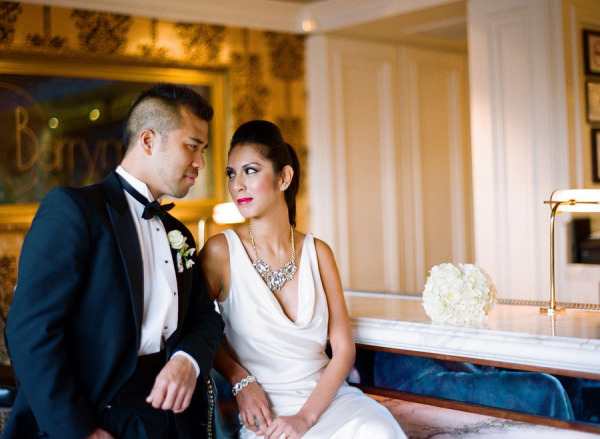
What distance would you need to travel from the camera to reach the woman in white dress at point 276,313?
2605mm

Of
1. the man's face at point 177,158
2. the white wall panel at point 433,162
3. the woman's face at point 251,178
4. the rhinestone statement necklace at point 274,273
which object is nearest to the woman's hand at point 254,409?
the rhinestone statement necklace at point 274,273

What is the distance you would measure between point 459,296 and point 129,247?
1281 millimetres

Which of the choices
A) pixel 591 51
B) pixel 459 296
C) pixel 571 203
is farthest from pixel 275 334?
pixel 591 51

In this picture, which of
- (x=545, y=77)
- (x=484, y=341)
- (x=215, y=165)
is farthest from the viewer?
(x=215, y=165)

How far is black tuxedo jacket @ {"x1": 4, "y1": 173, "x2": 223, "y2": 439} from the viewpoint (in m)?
2.01

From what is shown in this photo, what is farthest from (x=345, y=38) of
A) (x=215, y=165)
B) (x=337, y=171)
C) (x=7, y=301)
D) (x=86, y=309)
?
(x=86, y=309)

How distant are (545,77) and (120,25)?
3678 mm

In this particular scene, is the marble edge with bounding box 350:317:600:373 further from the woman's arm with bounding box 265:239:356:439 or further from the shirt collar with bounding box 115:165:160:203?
the shirt collar with bounding box 115:165:160:203

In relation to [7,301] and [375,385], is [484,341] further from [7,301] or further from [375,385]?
[7,301]

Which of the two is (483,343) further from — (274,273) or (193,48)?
(193,48)

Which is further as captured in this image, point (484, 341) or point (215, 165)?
point (215, 165)

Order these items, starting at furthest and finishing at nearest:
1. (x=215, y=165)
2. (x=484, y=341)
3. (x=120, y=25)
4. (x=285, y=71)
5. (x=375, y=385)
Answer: (x=285, y=71)
(x=215, y=165)
(x=120, y=25)
(x=375, y=385)
(x=484, y=341)

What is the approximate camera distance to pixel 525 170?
Result: 584 cm

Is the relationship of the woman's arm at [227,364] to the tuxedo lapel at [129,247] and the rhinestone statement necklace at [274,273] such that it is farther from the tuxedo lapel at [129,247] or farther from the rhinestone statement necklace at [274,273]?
the tuxedo lapel at [129,247]
